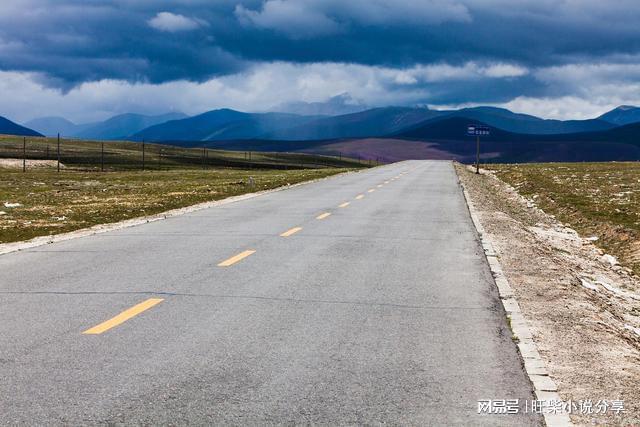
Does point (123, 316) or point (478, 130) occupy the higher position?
point (478, 130)

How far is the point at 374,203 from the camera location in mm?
25438

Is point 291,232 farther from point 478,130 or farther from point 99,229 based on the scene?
point 478,130

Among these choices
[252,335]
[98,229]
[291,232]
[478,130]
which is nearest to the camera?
[252,335]

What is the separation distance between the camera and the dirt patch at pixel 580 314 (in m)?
5.73

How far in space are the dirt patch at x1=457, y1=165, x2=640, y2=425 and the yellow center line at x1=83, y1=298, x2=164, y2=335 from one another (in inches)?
176

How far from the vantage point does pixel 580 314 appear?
28.1 feet

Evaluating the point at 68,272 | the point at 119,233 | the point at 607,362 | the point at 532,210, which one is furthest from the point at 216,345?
the point at 532,210

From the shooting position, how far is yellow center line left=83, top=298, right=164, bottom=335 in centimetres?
710

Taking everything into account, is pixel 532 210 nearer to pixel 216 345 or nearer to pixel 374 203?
pixel 374 203

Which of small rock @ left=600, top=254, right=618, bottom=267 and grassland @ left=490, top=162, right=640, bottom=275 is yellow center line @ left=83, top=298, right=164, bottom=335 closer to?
grassland @ left=490, top=162, right=640, bottom=275

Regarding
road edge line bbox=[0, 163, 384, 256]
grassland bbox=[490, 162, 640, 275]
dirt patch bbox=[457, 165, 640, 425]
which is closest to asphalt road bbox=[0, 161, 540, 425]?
dirt patch bbox=[457, 165, 640, 425]

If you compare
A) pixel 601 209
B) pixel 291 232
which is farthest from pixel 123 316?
pixel 601 209

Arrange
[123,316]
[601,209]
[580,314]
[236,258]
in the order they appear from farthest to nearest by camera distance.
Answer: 1. [601,209]
2. [236,258]
3. [580,314]
4. [123,316]

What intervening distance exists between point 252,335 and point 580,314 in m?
4.26
